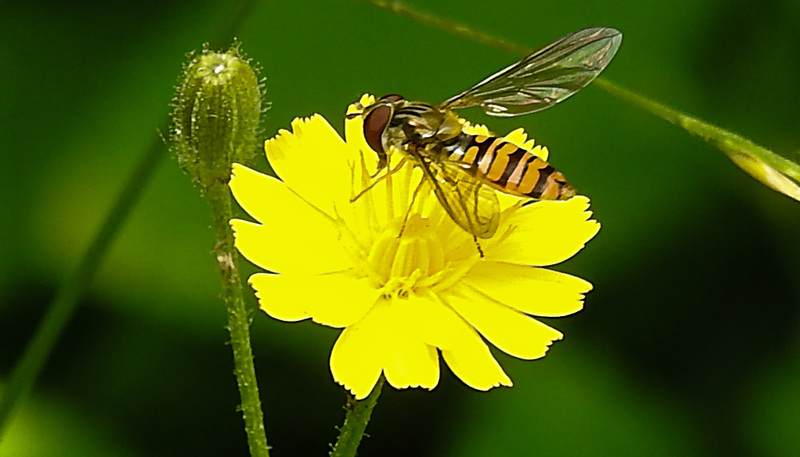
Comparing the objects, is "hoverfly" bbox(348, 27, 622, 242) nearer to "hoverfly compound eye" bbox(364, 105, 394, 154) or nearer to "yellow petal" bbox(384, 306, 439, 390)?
"hoverfly compound eye" bbox(364, 105, 394, 154)

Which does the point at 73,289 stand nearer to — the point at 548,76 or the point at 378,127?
the point at 378,127

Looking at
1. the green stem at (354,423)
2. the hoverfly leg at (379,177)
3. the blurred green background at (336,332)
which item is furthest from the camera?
the blurred green background at (336,332)

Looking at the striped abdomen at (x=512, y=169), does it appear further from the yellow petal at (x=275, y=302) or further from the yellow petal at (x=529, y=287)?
the yellow petal at (x=275, y=302)

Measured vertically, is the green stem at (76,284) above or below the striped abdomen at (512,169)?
below

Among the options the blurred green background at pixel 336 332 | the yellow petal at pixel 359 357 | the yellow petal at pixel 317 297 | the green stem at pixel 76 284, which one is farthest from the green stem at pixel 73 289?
the blurred green background at pixel 336 332

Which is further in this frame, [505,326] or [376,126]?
[376,126]

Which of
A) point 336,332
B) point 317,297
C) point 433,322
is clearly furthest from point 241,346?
point 336,332

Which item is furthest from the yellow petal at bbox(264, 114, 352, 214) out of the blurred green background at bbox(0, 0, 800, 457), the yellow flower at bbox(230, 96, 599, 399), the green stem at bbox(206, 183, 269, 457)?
the blurred green background at bbox(0, 0, 800, 457)

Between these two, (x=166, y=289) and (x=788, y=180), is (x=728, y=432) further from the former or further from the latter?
(x=166, y=289)
